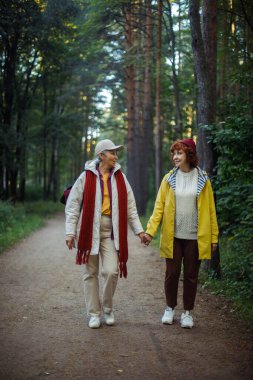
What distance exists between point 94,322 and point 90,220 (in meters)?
1.30

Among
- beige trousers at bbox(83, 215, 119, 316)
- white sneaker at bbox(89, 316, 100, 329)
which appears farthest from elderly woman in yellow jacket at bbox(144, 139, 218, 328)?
white sneaker at bbox(89, 316, 100, 329)

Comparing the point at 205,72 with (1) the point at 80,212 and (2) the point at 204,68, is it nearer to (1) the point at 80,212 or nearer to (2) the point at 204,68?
(2) the point at 204,68

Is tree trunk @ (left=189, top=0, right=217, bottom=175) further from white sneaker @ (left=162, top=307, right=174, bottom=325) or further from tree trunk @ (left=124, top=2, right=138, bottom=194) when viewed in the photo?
tree trunk @ (left=124, top=2, right=138, bottom=194)

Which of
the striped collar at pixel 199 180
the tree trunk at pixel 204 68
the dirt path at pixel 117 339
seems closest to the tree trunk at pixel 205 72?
the tree trunk at pixel 204 68

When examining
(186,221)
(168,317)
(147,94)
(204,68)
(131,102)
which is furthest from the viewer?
(131,102)

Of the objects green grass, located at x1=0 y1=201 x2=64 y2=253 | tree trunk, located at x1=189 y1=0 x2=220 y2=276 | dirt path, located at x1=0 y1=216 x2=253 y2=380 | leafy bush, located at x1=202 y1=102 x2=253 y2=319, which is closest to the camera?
dirt path, located at x1=0 y1=216 x2=253 y2=380

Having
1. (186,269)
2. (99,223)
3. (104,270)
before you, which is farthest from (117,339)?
(99,223)

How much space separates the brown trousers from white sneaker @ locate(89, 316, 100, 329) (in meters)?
0.97

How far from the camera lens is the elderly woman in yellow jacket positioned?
542 centimetres

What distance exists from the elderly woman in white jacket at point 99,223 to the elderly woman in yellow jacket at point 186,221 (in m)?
0.41

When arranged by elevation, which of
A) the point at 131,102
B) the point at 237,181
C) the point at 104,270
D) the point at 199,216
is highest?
the point at 131,102

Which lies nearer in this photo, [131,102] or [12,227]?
[12,227]

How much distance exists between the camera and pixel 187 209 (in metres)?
5.47

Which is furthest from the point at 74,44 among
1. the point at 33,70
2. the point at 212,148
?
the point at 212,148
